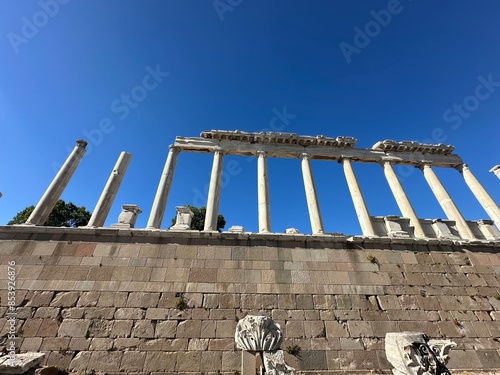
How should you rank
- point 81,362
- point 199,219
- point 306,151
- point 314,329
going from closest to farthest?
point 81,362, point 314,329, point 306,151, point 199,219

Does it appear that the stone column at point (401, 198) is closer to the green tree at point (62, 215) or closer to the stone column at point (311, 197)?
the stone column at point (311, 197)

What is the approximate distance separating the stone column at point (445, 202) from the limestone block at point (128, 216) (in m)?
19.8

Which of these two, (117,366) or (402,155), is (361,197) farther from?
(117,366)

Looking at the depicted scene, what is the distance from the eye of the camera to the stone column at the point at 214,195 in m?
13.2

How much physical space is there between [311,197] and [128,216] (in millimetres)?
10927

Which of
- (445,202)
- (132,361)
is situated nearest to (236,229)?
(132,361)

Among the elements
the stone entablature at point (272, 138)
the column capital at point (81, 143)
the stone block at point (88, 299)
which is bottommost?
the stone block at point (88, 299)

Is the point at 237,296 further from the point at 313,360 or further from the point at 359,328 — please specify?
the point at 359,328

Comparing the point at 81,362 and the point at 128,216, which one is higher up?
the point at 128,216

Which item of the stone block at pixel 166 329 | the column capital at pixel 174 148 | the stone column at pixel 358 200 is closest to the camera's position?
the stone block at pixel 166 329

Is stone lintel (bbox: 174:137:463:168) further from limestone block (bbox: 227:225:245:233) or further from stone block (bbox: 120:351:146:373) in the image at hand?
stone block (bbox: 120:351:146:373)

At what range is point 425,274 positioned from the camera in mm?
11414

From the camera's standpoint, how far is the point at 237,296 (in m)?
9.71

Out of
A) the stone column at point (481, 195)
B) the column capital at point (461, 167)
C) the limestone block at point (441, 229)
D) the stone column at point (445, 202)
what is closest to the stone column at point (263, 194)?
the limestone block at point (441, 229)
